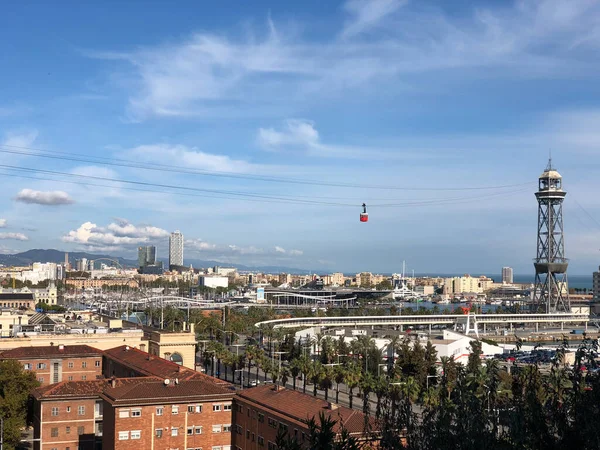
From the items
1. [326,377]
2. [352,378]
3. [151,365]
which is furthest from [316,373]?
[151,365]

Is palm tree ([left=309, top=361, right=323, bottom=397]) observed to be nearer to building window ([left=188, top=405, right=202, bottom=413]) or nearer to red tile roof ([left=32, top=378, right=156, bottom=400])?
red tile roof ([left=32, top=378, right=156, bottom=400])

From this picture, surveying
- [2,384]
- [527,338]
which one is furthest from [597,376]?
[527,338]

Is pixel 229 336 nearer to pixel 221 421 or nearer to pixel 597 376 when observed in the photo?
pixel 221 421

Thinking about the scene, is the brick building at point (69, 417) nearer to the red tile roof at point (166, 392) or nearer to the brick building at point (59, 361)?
the red tile roof at point (166, 392)

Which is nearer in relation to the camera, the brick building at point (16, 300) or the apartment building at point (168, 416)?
the apartment building at point (168, 416)

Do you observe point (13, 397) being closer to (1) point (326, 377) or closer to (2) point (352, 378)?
(1) point (326, 377)

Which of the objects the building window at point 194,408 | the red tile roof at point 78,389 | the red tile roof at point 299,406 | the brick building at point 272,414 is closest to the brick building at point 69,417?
the red tile roof at point 78,389
